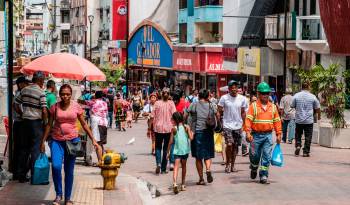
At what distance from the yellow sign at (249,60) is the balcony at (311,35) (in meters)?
7.31

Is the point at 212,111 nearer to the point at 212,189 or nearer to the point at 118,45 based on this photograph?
the point at 212,189

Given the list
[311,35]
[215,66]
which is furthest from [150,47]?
[311,35]

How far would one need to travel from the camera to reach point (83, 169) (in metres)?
17.2

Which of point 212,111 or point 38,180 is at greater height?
point 212,111

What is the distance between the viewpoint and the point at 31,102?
13539 mm

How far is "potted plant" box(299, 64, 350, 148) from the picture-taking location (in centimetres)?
2327

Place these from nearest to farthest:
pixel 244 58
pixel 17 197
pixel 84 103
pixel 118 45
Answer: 1. pixel 17 197
2. pixel 84 103
3. pixel 244 58
4. pixel 118 45

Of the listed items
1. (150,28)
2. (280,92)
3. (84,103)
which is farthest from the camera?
(150,28)

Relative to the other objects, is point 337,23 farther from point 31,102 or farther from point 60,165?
point 60,165

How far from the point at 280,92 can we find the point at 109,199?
3450 cm

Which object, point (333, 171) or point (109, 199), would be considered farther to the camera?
point (333, 171)

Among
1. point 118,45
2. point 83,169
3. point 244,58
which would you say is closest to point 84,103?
point 83,169

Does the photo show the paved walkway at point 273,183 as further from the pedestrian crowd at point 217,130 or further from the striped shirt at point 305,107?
the striped shirt at point 305,107

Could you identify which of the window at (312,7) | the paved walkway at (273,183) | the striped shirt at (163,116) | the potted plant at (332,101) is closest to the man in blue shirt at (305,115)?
the paved walkway at (273,183)
